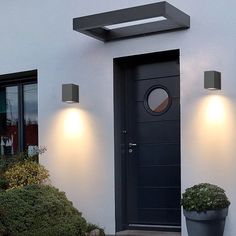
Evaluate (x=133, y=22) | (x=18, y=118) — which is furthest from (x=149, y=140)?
(x=18, y=118)

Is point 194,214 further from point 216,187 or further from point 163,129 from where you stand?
point 163,129

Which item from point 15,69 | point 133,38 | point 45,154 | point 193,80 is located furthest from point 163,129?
point 15,69

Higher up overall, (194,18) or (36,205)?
(194,18)

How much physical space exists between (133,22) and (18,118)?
2.91 metres

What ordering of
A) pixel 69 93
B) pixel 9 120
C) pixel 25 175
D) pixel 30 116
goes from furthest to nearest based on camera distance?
pixel 9 120, pixel 30 116, pixel 25 175, pixel 69 93

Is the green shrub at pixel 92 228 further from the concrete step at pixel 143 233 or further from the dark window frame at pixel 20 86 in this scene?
the dark window frame at pixel 20 86

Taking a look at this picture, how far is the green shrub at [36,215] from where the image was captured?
20.6 ft

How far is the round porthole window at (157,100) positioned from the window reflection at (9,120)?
272cm

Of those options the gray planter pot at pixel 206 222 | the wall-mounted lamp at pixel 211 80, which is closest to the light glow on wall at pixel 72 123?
the wall-mounted lamp at pixel 211 80

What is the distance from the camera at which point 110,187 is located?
693 cm

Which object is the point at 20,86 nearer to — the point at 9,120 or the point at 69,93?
the point at 9,120

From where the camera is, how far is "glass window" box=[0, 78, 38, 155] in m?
8.38

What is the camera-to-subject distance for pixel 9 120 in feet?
28.9

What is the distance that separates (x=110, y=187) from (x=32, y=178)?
1.19 m
